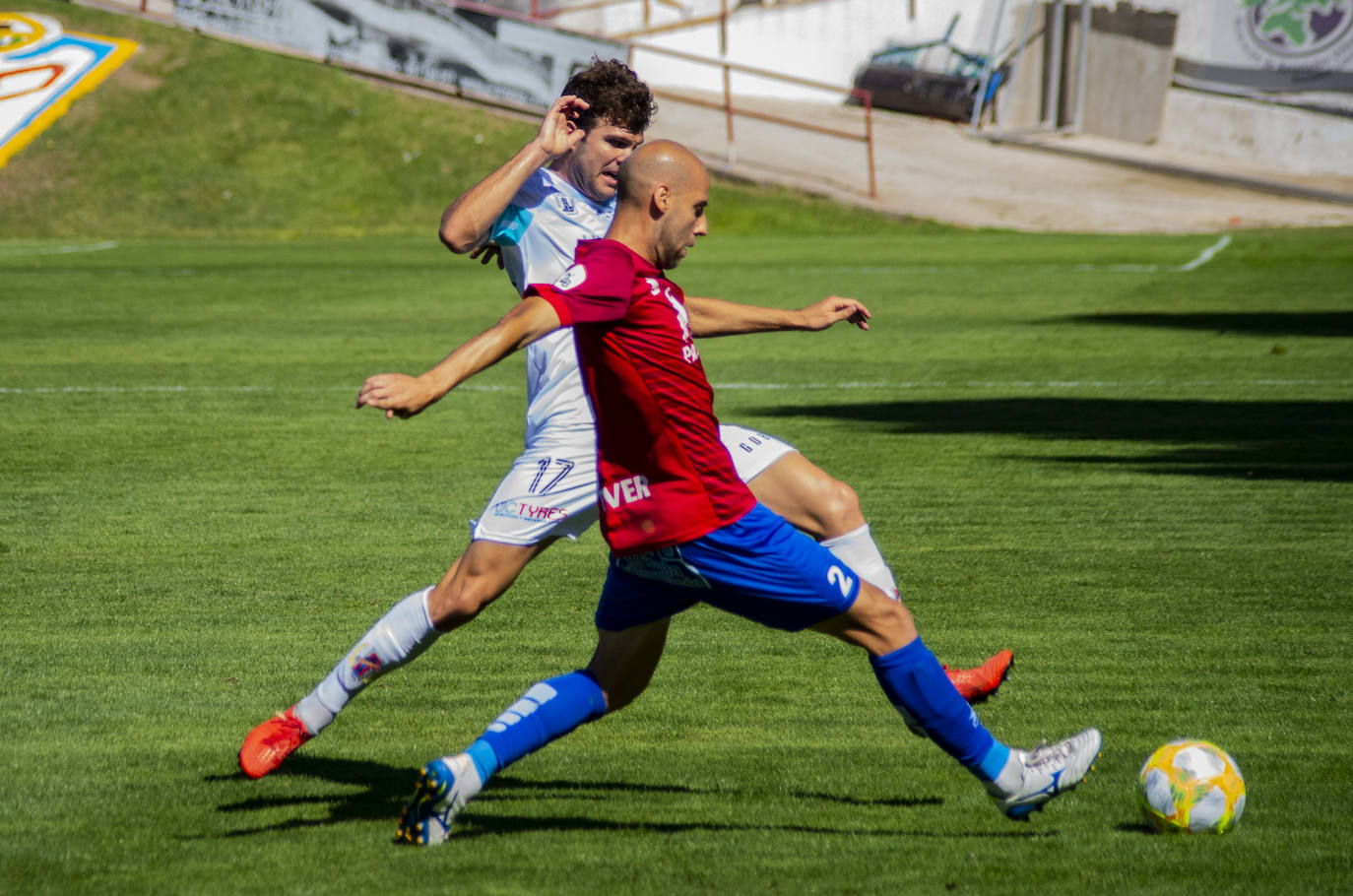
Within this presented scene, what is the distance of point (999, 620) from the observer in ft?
21.3

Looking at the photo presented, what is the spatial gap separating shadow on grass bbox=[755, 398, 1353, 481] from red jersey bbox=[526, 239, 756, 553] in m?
6.04

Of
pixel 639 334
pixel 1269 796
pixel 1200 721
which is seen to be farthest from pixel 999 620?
pixel 639 334

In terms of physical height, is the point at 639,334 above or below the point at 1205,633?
above

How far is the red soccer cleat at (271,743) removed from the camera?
4676 millimetres

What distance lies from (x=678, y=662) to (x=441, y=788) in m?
2.04

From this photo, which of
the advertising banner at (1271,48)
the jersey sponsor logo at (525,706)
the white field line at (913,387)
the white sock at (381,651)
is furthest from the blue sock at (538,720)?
the advertising banner at (1271,48)

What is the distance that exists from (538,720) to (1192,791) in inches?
68.5

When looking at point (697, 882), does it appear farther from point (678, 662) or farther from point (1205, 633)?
point (1205, 633)

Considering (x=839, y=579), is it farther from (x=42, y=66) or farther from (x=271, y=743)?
(x=42, y=66)

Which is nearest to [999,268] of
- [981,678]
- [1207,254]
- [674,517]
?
[1207,254]

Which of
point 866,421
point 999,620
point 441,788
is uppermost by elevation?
point 441,788

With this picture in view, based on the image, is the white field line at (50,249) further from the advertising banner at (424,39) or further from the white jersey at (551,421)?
the white jersey at (551,421)

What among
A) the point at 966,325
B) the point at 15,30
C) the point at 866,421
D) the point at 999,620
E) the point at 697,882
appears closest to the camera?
the point at 697,882

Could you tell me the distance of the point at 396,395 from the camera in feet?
11.7
